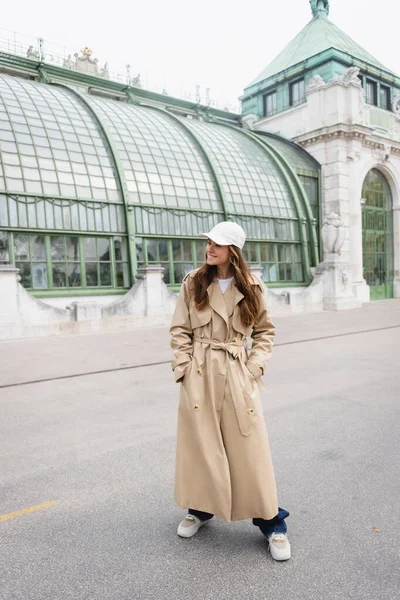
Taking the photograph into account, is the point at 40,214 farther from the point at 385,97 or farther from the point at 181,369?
the point at 385,97

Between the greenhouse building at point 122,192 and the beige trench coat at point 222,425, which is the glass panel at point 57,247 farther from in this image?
the beige trench coat at point 222,425

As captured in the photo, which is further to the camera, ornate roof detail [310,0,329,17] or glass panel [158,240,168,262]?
ornate roof detail [310,0,329,17]

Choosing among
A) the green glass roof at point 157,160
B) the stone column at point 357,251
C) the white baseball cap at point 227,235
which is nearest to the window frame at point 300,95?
the stone column at point 357,251

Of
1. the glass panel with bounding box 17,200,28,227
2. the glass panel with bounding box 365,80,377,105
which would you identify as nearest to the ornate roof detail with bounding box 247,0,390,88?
the glass panel with bounding box 365,80,377,105

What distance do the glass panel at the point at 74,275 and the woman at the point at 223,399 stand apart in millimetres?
16007

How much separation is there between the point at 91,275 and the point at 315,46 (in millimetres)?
23769

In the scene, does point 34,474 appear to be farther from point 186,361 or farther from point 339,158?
point 339,158

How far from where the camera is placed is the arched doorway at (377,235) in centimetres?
3180

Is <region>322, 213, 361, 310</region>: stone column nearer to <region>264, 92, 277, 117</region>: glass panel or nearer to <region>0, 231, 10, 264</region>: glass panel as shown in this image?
<region>264, 92, 277, 117</region>: glass panel

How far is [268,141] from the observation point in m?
30.1

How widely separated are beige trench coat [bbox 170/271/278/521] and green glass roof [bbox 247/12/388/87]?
107 ft

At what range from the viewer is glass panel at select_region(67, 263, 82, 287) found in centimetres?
1884

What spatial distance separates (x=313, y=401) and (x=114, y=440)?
3.06 metres

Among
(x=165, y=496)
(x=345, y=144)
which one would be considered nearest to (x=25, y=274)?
(x=165, y=496)
